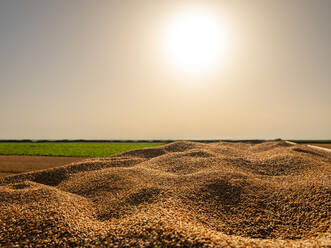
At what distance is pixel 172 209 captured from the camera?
4.89 metres

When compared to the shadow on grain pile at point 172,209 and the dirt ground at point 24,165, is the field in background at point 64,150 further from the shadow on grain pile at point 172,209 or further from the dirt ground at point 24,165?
the shadow on grain pile at point 172,209

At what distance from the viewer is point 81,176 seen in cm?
793

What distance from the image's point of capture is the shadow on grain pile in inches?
148

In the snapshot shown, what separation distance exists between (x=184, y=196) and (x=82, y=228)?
244 cm

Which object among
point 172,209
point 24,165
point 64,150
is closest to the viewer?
point 172,209

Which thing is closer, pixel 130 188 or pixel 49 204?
pixel 49 204

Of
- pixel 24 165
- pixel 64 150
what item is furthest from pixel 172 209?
pixel 64 150

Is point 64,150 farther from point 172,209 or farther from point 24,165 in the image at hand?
point 172,209

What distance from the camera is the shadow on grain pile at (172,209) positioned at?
377 cm

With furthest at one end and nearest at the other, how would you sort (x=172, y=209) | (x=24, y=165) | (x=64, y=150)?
(x=64, y=150) → (x=24, y=165) → (x=172, y=209)

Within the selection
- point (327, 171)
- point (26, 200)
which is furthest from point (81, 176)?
point (327, 171)

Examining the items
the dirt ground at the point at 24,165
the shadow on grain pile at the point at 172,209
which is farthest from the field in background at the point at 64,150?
the shadow on grain pile at the point at 172,209

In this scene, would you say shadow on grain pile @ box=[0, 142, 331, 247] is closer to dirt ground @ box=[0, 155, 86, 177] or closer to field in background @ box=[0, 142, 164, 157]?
dirt ground @ box=[0, 155, 86, 177]

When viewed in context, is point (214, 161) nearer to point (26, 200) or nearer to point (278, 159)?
point (278, 159)
